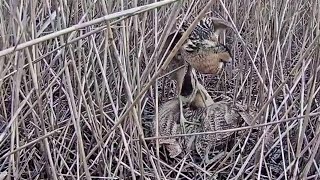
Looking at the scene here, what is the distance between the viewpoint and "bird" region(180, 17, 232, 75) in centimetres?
101

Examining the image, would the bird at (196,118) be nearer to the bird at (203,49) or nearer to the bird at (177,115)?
the bird at (177,115)

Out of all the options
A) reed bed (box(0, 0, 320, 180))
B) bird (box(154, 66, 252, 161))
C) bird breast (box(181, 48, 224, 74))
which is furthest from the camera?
bird (box(154, 66, 252, 161))

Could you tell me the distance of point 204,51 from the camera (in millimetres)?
1006

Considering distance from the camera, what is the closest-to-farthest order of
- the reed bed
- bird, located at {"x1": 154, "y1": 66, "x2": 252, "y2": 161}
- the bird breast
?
the reed bed, the bird breast, bird, located at {"x1": 154, "y1": 66, "x2": 252, "y2": 161}

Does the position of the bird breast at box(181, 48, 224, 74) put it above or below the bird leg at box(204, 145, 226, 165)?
above

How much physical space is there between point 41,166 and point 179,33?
405 mm

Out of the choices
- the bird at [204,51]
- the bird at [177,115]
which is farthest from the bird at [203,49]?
the bird at [177,115]

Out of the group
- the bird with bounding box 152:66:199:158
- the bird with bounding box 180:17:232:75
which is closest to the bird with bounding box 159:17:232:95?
the bird with bounding box 180:17:232:75

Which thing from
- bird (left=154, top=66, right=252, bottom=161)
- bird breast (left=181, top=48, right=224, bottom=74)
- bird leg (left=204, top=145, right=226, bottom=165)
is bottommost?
bird leg (left=204, top=145, right=226, bottom=165)

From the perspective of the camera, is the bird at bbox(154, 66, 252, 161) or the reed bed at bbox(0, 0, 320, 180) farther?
the bird at bbox(154, 66, 252, 161)

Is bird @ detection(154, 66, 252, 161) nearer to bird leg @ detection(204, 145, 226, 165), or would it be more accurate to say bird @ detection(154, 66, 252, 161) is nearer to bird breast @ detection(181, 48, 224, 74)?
bird leg @ detection(204, 145, 226, 165)

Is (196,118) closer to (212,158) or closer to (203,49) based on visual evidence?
(212,158)

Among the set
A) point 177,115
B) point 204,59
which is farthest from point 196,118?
point 204,59

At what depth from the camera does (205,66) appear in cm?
101
